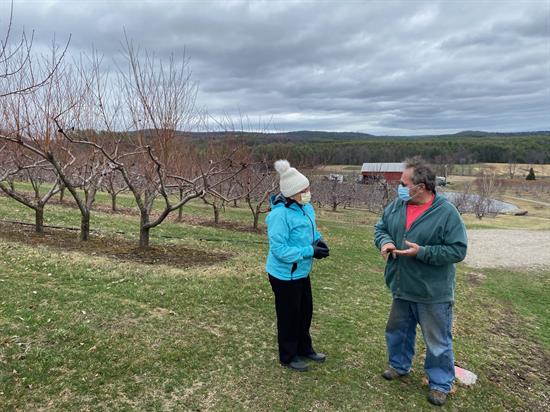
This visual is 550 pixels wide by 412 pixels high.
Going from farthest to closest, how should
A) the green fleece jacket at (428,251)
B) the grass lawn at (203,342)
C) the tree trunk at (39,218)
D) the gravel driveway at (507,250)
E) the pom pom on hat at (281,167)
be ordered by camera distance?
the gravel driveway at (507,250) → the tree trunk at (39,218) → the pom pom on hat at (281,167) → the grass lawn at (203,342) → the green fleece jacket at (428,251)

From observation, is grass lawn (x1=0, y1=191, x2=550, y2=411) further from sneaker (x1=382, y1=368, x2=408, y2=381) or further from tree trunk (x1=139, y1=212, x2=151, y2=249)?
tree trunk (x1=139, y1=212, x2=151, y2=249)

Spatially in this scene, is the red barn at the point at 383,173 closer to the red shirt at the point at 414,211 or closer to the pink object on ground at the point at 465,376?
the pink object on ground at the point at 465,376

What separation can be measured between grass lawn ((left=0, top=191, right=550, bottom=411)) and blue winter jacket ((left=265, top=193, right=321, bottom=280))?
1.00 m

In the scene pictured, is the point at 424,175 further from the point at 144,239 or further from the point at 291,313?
the point at 144,239

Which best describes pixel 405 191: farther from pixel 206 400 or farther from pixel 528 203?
pixel 528 203

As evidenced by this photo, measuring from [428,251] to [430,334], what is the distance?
769 millimetres

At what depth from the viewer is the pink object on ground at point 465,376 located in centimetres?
393

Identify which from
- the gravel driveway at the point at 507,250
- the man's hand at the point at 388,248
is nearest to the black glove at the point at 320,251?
the man's hand at the point at 388,248

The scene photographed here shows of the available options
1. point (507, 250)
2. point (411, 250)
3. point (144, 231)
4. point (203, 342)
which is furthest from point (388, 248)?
point (507, 250)

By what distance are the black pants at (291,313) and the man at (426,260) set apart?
77 centimetres

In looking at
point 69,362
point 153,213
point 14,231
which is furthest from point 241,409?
point 153,213

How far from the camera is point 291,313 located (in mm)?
3617

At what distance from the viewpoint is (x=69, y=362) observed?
11.6ft

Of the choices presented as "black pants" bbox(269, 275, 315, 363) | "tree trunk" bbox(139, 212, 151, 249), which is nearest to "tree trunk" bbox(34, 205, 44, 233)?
"tree trunk" bbox(139, 212, 151, 249)
